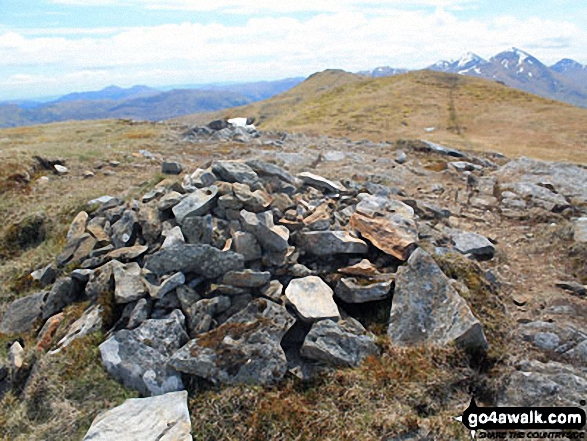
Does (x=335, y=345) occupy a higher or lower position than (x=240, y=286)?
lower

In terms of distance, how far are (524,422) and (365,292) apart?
3.28 meters

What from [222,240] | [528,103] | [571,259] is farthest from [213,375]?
[528,103]

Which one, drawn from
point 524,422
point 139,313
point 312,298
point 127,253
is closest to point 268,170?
point 127,253

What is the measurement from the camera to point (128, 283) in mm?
7730

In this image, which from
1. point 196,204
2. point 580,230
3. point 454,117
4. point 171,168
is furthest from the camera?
point 454,117

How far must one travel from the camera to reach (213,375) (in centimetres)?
632

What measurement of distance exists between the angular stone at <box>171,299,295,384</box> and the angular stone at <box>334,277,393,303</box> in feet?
5.04

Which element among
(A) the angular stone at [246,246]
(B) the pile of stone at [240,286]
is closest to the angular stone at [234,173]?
(B) the pile of stone at [240,286]

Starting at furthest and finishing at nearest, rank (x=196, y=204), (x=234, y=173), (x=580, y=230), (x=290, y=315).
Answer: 1. (x=580, y=230)
2. (x=234, y=173)
3. (x=196, y=204)
4. (x=290, y=315)

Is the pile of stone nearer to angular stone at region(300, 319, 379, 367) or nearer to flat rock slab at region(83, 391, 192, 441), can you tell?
angular stone at region(300, 319, 379, 367)

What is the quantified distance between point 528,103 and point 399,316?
68604 millimetres

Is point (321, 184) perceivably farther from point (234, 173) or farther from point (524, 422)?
point (524, 422)

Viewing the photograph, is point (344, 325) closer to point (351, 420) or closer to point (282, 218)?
point (351, 420)

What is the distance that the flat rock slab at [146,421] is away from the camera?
5.56 m
